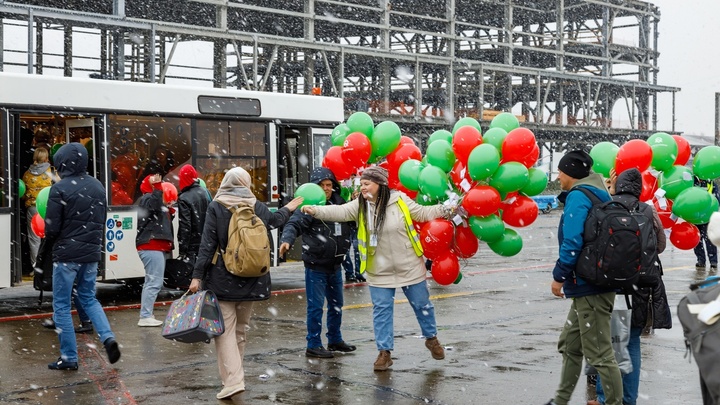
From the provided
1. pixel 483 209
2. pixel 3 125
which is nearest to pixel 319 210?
pixel 483 209

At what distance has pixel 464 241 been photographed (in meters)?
8.22

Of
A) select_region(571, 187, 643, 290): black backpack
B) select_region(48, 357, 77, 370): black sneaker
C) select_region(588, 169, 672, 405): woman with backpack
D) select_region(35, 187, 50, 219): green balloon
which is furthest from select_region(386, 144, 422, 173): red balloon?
select_region(35, 187, 50, 219): green balloon

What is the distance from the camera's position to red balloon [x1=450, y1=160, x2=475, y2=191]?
8.12 meters

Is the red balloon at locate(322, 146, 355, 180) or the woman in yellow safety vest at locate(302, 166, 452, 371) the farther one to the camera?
the red balloon at locate(322, 146, 355, 180)

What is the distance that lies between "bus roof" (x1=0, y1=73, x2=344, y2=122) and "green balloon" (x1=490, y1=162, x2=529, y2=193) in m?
5.92

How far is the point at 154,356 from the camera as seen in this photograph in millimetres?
8703

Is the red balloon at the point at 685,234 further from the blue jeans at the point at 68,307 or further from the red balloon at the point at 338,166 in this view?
the blue jeans at the point at 68,307

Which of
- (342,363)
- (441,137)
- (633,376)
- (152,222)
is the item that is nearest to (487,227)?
(441,137)

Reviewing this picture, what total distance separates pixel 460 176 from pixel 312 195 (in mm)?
1302

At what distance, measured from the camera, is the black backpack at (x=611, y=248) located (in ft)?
19.1

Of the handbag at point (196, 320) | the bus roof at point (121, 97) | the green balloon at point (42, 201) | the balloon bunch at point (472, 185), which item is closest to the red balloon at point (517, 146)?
the balloon bunch at point (472, 185)

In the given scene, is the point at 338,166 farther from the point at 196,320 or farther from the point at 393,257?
the point at 196,320

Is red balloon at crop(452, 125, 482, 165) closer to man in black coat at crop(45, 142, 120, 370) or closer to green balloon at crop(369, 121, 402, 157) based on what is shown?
green balloon at crop(369, 121, 402, 157)

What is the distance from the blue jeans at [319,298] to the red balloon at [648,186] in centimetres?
284
